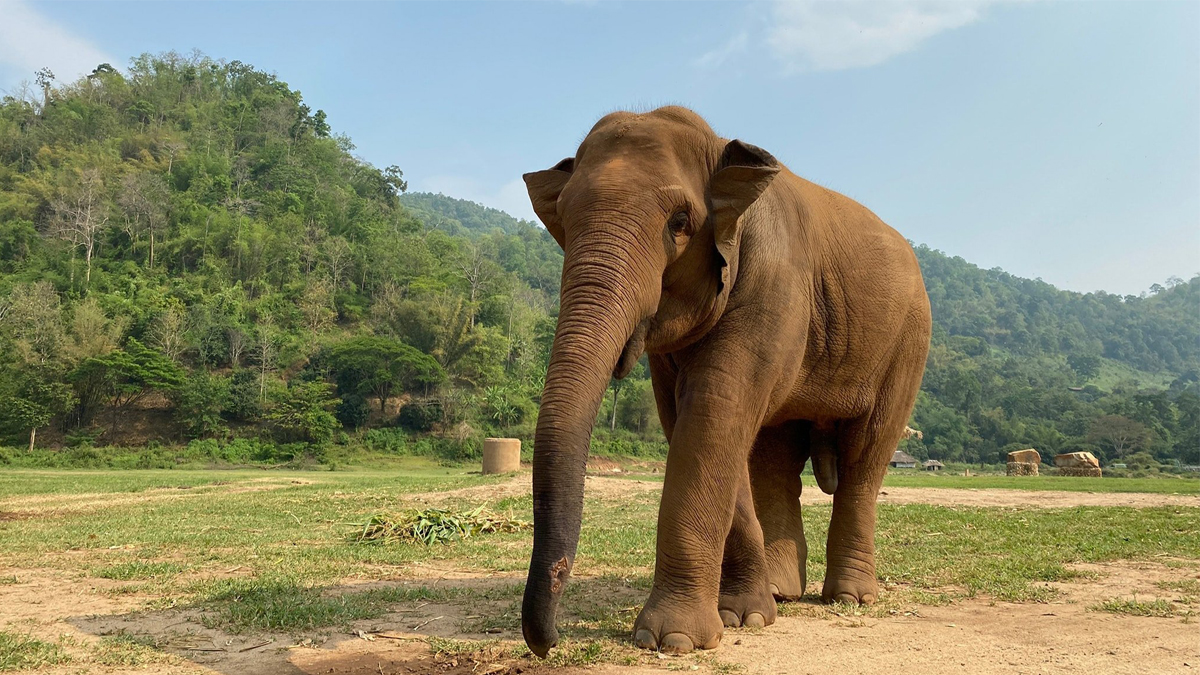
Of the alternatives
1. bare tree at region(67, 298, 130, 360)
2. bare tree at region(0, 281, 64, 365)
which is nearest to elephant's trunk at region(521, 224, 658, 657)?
bare tree at region(0, 281, 64, 365)

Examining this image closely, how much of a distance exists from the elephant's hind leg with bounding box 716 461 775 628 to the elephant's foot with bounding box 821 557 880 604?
106cm

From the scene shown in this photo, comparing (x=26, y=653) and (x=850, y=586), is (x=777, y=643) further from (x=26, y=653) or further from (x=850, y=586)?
(x=26, y=653)

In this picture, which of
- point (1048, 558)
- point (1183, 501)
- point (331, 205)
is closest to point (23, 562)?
point (1048, 558)

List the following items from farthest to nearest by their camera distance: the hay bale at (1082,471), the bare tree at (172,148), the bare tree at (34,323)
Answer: the bare tree at (172,148), the bare tree at (34,323), the hay bale at (1082,471)

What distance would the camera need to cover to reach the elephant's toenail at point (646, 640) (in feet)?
14.1

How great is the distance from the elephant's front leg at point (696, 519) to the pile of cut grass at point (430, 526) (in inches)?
213

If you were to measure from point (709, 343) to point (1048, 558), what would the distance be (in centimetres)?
508

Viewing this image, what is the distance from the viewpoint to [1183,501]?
1675 cm

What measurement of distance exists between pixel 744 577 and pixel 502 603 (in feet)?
5.56

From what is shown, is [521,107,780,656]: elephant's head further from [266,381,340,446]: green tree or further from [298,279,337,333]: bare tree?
[298,279,337,333]: bare tree

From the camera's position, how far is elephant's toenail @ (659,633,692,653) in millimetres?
4242

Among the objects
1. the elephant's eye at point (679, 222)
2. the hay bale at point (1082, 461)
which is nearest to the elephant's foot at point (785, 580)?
the elephant's eye at point (679, 222)

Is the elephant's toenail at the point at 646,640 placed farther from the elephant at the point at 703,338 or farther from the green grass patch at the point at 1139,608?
the green grass patch at the point at 1139,608

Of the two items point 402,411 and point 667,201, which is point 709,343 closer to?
point 667,201
